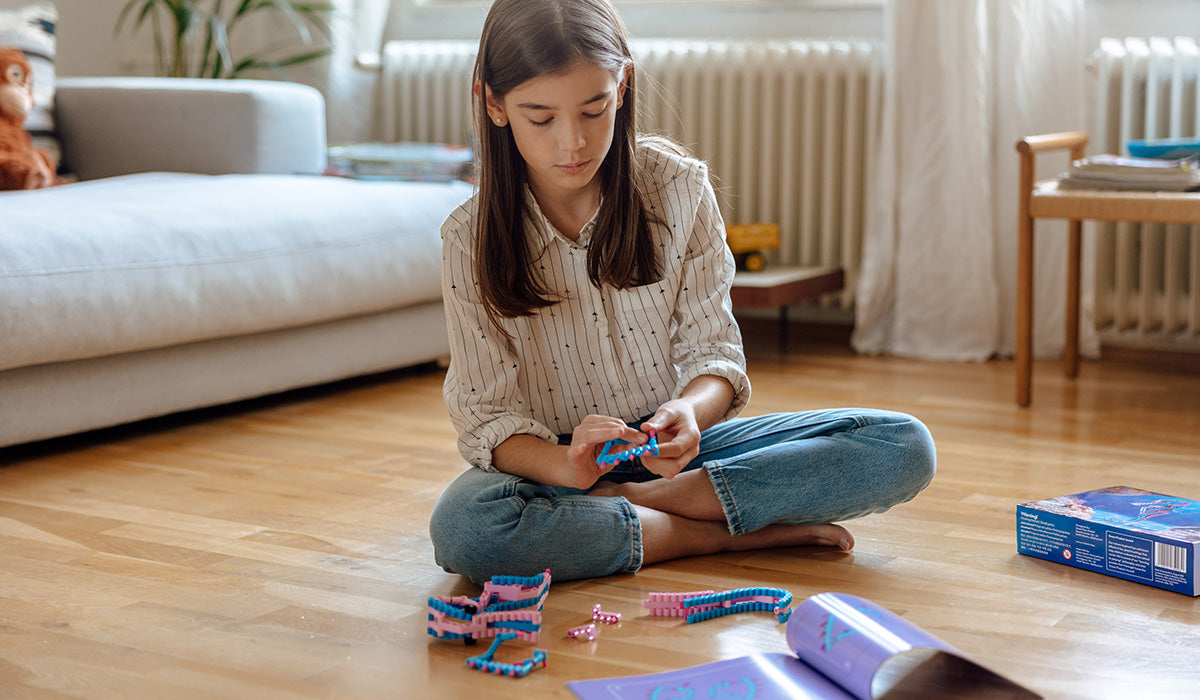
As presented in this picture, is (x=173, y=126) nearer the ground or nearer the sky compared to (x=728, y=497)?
nearer the sky

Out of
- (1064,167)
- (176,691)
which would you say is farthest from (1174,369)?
(176,691)

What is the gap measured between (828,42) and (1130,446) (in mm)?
1315

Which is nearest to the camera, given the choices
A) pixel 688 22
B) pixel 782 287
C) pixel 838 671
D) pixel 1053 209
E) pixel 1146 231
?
pixel 838 671

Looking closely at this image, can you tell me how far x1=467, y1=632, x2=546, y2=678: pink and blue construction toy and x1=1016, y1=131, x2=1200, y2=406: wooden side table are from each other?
1.36 metres

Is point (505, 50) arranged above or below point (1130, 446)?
above

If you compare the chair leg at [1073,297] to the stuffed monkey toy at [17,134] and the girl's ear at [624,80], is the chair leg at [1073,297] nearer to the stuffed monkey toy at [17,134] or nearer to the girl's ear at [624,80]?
the girl's ear at [624,80]

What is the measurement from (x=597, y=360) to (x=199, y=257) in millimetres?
895

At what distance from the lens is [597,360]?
1397mm

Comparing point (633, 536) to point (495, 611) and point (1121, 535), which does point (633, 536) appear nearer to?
point (495, 611)

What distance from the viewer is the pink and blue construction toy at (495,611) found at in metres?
1.15

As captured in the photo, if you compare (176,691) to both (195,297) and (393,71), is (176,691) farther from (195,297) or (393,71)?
(393,71)

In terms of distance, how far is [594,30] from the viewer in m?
1.24

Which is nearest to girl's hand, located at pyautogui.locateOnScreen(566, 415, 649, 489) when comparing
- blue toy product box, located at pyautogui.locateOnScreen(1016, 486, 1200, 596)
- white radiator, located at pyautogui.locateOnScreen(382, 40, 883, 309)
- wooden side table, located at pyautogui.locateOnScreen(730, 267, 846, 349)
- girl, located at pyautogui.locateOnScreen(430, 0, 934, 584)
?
girl, located at pyautogui.locateOnScreen(430, 0, 934, 584)

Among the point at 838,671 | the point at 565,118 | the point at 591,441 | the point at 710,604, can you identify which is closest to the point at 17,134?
the point at 565,118
